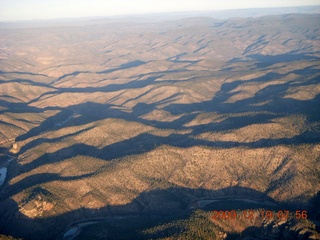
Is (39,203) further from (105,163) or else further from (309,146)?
(309,146)

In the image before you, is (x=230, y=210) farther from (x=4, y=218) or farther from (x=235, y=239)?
(x=4, y=218)

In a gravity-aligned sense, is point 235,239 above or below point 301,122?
below

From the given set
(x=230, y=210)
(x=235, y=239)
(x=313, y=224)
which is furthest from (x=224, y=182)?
(x=313, y=224)

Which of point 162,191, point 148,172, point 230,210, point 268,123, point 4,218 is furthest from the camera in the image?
point 268,123

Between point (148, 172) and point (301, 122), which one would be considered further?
point (301, 122)

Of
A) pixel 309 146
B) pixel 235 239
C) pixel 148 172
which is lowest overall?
pixel 235 239

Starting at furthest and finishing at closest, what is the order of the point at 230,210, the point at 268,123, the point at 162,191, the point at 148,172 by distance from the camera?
the point at 268,123 → the point at 148,172 → the point at 162,191 → the point at 230,210

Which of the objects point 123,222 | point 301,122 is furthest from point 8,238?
point 301,122
